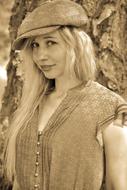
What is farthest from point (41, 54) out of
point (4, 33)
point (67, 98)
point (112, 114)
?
point (4, 33)

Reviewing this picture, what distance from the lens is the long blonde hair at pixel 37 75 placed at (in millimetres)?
1854

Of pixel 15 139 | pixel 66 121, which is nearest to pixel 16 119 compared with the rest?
pixel 15 139

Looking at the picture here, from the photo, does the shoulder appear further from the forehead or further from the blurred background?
the blurred background

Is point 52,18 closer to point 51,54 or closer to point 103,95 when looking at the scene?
point 51,54

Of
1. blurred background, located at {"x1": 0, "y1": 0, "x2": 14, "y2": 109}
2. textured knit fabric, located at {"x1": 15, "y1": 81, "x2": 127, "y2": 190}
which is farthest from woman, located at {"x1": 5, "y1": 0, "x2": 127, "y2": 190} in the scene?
blurred background, located at {"x1": 0, "y1": 0, "x2": 14, "y2": 109}

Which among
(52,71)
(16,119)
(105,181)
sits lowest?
(105,181)

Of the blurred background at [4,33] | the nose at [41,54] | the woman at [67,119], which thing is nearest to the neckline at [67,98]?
the woman at [67,119]

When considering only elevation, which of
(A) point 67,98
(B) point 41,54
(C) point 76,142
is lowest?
(C) point 76,142

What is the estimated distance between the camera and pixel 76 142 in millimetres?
1843

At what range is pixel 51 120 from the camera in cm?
191

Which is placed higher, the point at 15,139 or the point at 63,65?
the point at 63,65

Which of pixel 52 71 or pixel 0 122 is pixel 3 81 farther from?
pixel 52 71

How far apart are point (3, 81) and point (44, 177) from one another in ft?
2.53

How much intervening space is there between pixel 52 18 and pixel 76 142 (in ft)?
1.07
